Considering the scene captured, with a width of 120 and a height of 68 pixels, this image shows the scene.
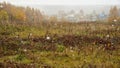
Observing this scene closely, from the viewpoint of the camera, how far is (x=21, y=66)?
1498cm

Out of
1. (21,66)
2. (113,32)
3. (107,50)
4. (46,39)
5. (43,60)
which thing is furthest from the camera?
(113,32)

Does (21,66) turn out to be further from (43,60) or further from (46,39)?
(46,39)

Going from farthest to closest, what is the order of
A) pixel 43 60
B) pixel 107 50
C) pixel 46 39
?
pixel 46 39 < pixel 107 50 < pixel 43 60

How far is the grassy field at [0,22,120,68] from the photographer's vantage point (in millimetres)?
15820

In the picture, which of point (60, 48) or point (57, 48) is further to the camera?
point (57, 48)

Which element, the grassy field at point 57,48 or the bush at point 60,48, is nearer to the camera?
the grassy field at point 57,48

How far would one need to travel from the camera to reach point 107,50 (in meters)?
18.5

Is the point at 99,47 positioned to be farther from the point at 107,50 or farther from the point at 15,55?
the point at 15,55

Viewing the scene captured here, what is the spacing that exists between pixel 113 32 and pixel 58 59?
24.1ft

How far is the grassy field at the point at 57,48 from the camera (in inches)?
623

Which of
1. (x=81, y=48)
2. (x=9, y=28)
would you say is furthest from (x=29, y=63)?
(x=9, y=28)

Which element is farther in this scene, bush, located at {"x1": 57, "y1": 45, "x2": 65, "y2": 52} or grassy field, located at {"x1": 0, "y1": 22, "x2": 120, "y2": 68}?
bush, located at {"x1": 57, "y1": 45, "x2": 65, "y2": 52}

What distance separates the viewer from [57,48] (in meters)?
18.5

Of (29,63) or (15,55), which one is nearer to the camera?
(29,63)
